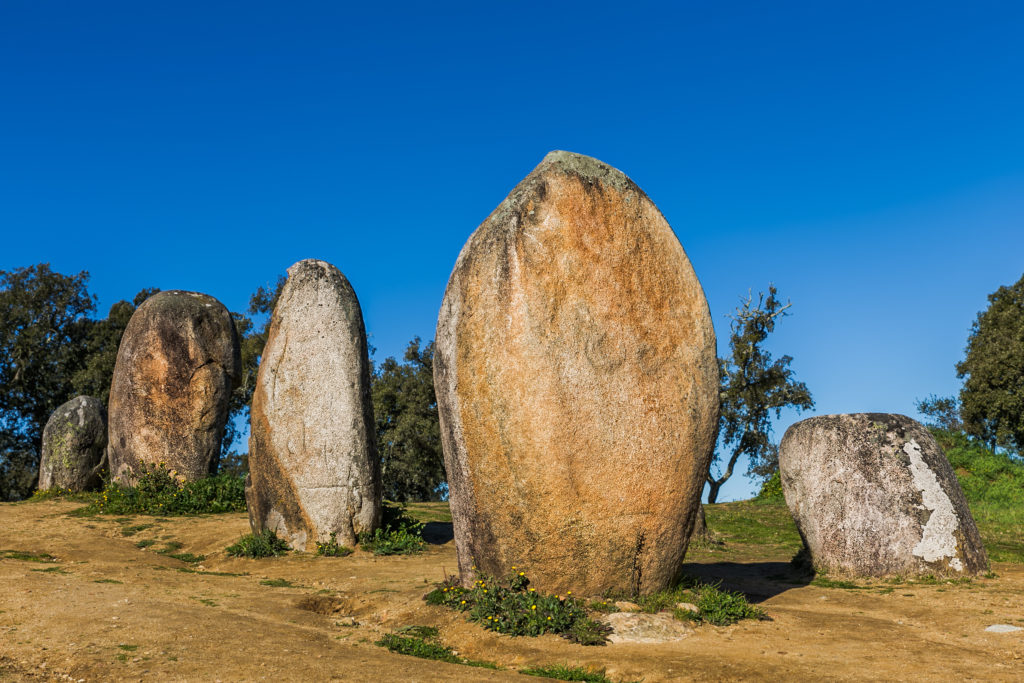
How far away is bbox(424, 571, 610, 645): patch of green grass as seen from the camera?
743 cm

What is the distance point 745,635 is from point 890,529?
397cm

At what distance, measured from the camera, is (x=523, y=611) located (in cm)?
767

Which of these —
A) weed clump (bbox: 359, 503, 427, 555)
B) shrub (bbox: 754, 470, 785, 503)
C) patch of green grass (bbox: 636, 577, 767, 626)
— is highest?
shrub (bbox: 754, 470, 785, 503)

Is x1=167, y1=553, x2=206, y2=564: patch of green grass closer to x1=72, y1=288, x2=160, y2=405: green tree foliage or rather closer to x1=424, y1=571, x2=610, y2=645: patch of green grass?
x1=424, y1=571, x2=610, y2=645: patch of green grass

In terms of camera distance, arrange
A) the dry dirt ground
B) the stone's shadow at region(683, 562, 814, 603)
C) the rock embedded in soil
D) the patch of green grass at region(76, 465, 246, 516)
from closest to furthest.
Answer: the dry dirt ground < the rock embedded in soil < the stone's shadow at region(683, 562, 814, 603) < the patch of green grass at region(76, 465, 246, 516)

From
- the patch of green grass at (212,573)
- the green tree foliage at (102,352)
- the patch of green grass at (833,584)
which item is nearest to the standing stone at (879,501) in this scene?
the patch of green grass at (833,584)

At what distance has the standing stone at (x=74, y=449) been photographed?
20.3 metres

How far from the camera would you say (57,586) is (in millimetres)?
9234

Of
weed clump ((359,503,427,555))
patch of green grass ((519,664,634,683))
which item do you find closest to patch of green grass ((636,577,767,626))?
patch of green grass ((519,664,634,683))

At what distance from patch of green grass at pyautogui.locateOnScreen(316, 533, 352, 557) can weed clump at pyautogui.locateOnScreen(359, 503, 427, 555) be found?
1.13 feet

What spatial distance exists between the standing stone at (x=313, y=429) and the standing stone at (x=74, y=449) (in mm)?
9621

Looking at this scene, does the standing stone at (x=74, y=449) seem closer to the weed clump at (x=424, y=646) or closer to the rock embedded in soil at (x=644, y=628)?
the weed clump at (x=424, y=646)

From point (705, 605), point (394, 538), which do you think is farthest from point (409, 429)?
point (705, 605)

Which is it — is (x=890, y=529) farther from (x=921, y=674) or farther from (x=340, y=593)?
(x=340, y=593)
